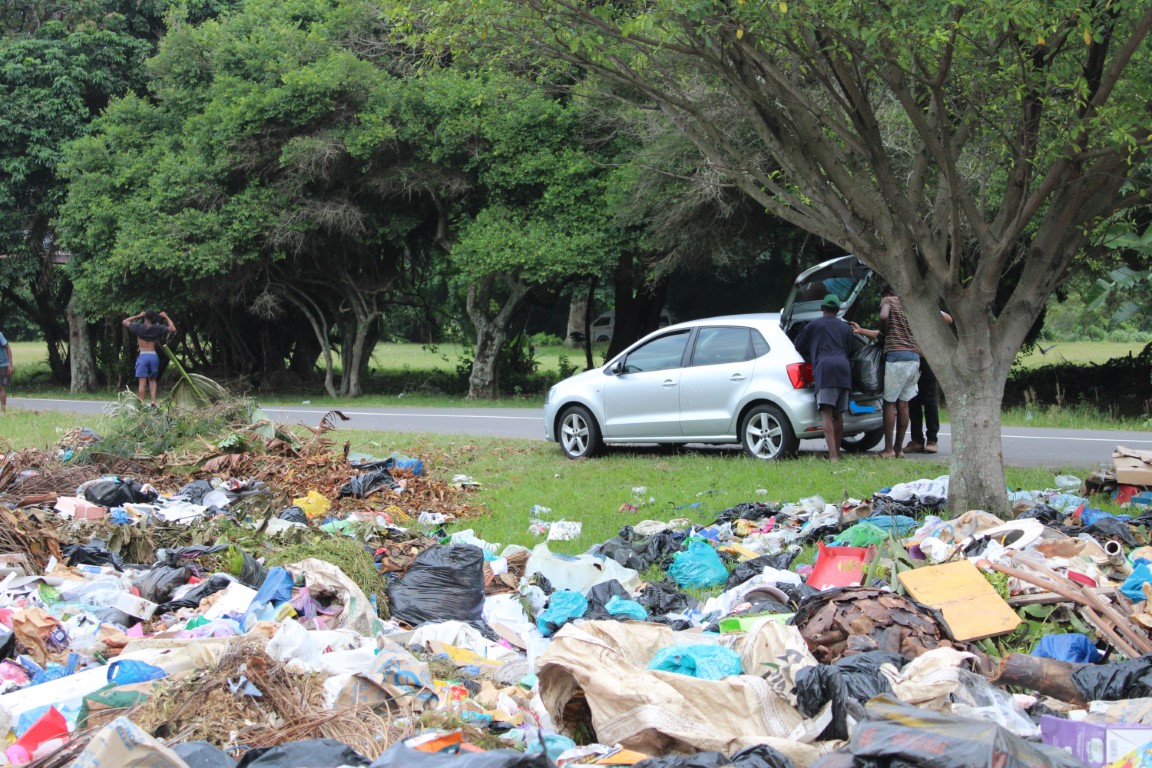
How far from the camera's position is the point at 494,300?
94.4ft

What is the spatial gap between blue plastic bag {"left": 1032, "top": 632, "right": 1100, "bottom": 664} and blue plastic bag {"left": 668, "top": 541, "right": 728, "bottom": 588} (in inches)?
96.8

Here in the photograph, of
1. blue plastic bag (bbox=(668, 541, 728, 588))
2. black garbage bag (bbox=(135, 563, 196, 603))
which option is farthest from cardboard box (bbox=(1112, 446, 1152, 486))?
black garbage bag (bbox=(135, 563, 196, 603))

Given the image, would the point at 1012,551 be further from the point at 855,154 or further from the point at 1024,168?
the point at 855,154

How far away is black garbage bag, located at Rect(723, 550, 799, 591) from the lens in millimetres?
7336

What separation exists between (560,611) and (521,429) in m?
10.4

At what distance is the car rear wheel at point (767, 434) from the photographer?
11766 millimetres

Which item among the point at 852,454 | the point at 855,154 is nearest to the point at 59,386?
the point at 852,454

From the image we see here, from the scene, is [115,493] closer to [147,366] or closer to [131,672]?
[131,672]

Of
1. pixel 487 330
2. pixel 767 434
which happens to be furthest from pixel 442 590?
pixel 487 330

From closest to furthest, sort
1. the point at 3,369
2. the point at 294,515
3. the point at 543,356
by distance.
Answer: the point at 294,515
the point at 3,369
the point at 543,356

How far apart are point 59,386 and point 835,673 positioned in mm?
34620

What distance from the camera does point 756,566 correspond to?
7496 millimetres

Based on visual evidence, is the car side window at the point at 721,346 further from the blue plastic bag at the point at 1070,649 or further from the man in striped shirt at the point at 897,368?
the blue plastic bag at the point at 1070,649

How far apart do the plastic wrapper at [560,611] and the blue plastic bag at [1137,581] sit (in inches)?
124
